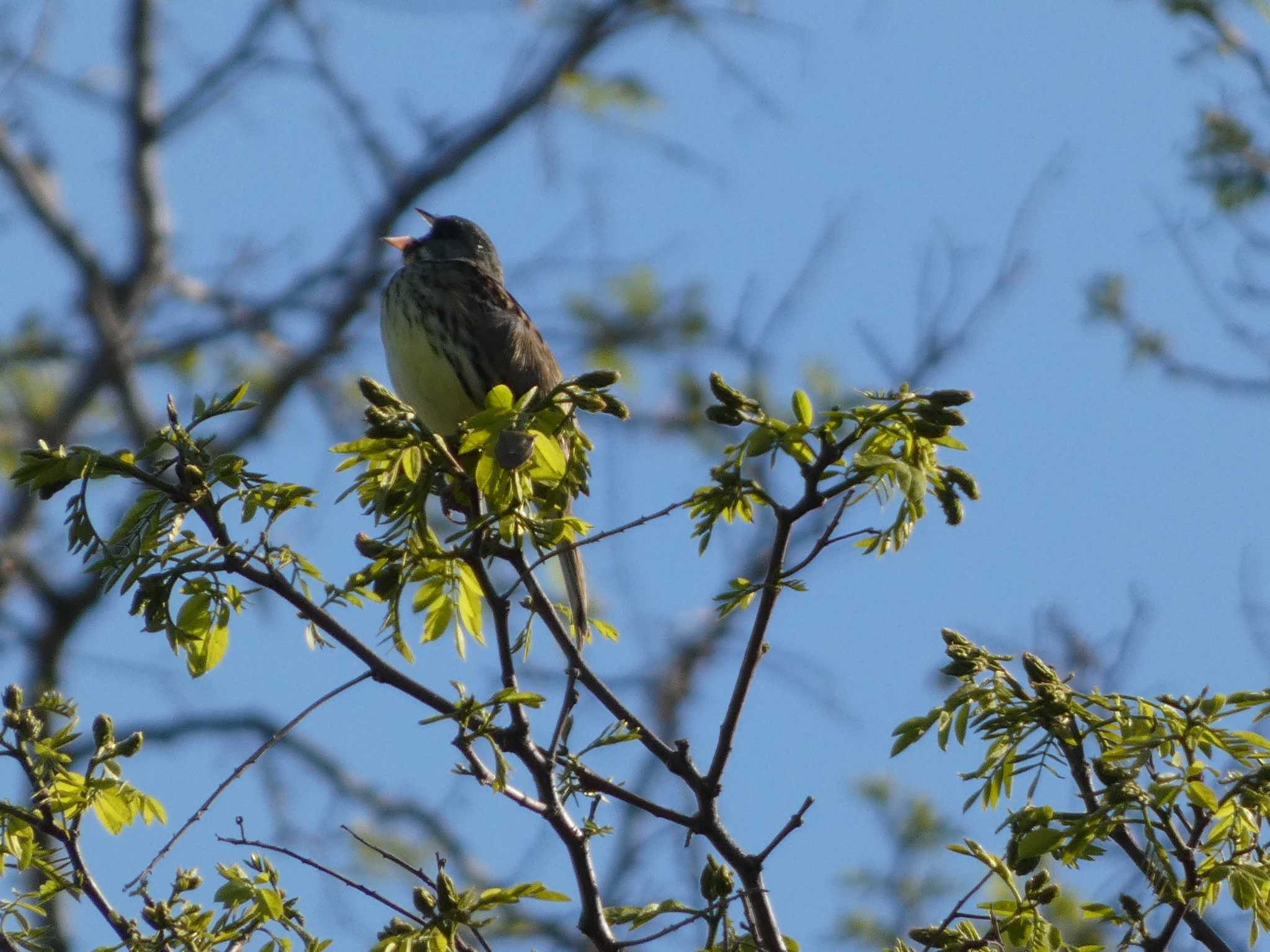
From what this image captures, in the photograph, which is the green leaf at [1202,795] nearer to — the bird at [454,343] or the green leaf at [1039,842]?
the green leaf at [1039,842]

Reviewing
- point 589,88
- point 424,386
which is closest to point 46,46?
point 589,88

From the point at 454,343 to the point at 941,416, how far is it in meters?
2.77

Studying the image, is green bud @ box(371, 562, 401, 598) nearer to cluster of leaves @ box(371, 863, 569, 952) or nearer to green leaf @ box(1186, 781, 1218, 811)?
cluster of leaves @ box(371, 863, 569, 952)

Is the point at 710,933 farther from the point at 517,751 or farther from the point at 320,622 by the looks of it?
the point at 320,622

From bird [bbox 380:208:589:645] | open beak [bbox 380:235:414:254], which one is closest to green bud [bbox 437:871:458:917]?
bird [bbox 380:208:589:645]

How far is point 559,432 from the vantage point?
2660mm

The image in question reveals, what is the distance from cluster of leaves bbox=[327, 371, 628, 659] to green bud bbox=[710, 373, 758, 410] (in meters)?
0.19

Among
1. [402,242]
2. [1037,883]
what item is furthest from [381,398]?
[402,242]

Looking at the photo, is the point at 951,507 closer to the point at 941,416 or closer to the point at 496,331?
the point at 941,416

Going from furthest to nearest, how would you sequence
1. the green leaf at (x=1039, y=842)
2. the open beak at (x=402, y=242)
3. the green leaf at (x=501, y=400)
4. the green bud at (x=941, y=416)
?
the open beak at (x=402, y=242), the green leaf at (x=501, y=400), the green bud at (x=941, y=416), the green leaf at (x=1039, y=842)

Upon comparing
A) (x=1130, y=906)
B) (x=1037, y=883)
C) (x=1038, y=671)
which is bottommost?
(x=1130, y=906)

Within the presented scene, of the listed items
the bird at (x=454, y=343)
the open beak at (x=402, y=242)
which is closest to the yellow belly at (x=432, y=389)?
the bird at (x=454, y=343)

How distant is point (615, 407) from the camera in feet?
8.31

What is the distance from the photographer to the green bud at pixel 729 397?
239cm
